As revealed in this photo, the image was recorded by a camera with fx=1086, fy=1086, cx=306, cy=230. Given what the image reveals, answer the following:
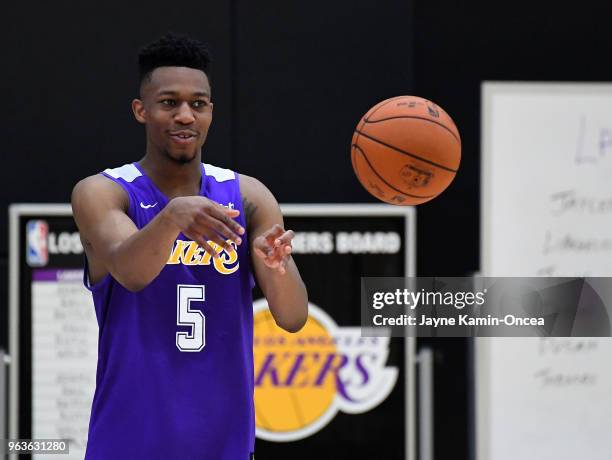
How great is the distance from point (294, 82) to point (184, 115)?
248cm

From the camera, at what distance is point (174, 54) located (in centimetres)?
315

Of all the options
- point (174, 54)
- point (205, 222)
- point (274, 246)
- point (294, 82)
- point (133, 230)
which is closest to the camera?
point (205, 222)

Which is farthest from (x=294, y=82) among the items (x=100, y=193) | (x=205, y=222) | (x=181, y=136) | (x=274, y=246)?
(x=205, y=222)

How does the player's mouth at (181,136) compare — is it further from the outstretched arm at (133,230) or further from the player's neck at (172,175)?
the outstretched arm at (133,230)

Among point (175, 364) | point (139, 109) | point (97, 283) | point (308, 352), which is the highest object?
point (139, 109)

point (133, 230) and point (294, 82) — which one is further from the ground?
point (294, 82)

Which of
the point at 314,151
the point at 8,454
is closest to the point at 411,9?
the point at 314,151

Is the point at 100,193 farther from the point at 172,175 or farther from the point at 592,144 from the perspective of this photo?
the point at 592,144

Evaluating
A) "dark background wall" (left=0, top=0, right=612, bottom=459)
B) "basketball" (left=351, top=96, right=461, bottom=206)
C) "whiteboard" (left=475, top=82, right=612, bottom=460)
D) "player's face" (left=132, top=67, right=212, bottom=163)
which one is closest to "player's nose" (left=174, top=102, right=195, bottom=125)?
"player's face" (left=132, top=67, right=212, bottom=163)

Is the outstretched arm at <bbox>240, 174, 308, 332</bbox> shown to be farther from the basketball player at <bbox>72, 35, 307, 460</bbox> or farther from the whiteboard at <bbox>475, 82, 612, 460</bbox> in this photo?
the whiteboard at <bbox>475, 82, 612, 460</bbox>

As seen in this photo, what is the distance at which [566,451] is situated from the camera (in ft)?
18.5

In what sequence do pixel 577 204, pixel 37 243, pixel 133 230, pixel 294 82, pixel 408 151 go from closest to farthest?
1. pixel 133 230
2. pixel 408 151
3. pixel 37 243
4. pixel 294 82
5. pixel 577 204

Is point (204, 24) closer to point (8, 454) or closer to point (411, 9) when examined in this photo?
point (411, 9)

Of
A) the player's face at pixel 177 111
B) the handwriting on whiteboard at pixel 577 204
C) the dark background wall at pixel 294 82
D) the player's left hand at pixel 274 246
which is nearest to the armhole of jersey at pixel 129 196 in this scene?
the player's face at pixel 177 111
